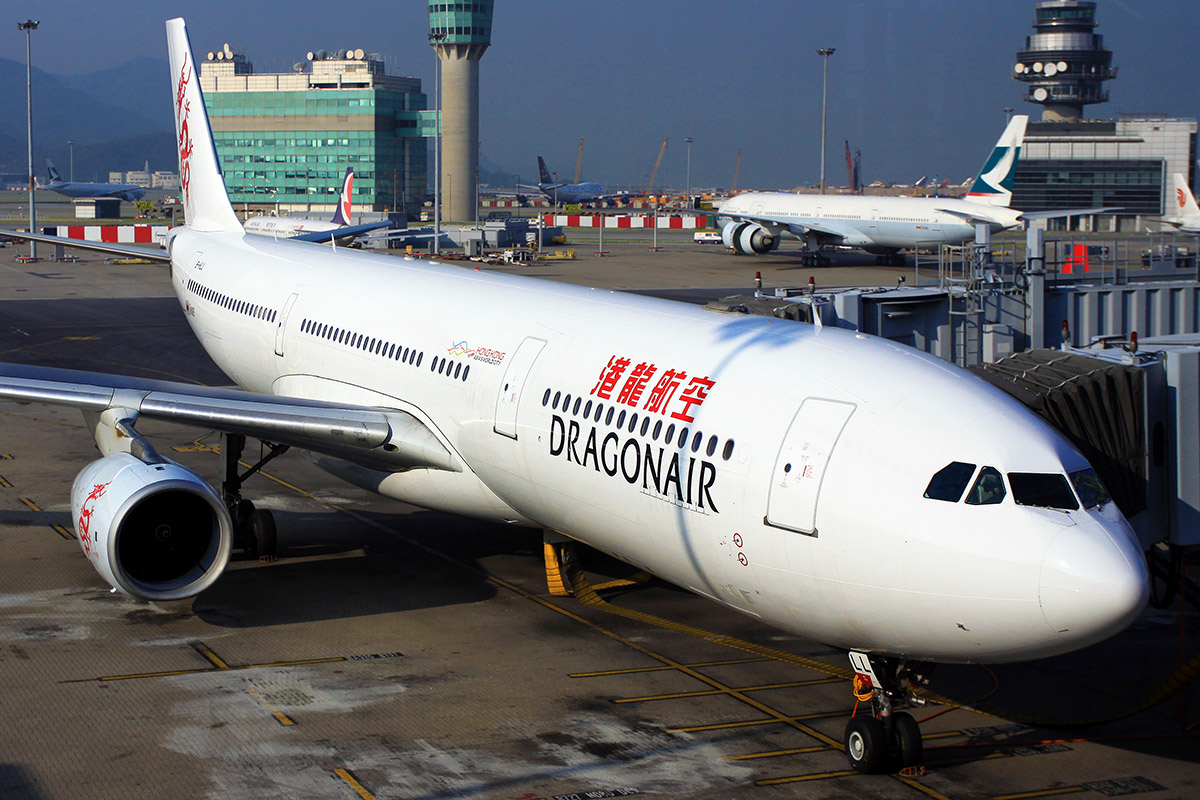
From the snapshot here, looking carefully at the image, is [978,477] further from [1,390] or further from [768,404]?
[1,390]

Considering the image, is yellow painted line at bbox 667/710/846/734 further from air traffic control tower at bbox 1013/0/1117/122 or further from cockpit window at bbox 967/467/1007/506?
air traffic control tower at bbox 1013/0/1117/122

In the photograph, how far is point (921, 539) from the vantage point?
1021 centimetres

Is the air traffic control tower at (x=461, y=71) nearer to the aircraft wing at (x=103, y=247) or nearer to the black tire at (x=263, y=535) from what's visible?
the aircraft wing at (x=103, y=247)

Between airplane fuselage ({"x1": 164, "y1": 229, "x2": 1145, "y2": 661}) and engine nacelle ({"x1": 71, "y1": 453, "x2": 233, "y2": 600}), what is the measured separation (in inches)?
116

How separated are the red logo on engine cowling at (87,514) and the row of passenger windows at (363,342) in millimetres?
4733

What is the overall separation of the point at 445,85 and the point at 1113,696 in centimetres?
16181

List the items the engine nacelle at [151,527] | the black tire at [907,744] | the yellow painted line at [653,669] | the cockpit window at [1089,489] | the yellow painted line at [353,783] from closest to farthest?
the cockpit window at [1089,489], the yellow painted line at [353,783], the black tire at [907,744], the yellow painted line at [653,669], the engine nacelle at [151,527]

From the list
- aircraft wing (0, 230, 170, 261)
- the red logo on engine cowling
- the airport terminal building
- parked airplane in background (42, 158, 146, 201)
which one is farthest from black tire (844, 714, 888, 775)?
parked airplane in background (42, 158, 146, 201)

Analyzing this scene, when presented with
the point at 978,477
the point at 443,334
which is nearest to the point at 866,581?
the point at 978,477

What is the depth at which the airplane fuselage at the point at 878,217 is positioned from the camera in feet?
229

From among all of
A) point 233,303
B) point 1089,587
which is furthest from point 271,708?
point 233,303

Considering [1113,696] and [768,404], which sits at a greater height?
[768,404]

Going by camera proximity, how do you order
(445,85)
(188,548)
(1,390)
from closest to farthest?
1. (188,548)
2. (1,390)
3. (445,85)

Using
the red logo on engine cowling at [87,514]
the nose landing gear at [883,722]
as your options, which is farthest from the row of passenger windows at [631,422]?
the red logo on engine cowling at [87,514]
